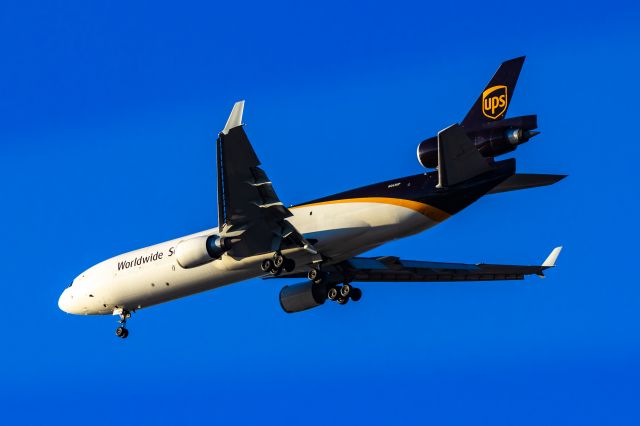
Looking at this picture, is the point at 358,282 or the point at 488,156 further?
the point at 358,282

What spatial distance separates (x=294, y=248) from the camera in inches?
1439

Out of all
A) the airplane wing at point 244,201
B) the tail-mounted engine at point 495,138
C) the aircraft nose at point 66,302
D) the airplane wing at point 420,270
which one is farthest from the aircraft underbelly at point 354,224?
the aircraft nose at point 66,302

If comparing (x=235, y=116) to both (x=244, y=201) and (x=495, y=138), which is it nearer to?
(x=244, y=201)

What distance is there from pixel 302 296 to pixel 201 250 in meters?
6.56

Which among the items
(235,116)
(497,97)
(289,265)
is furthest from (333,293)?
(235,116)

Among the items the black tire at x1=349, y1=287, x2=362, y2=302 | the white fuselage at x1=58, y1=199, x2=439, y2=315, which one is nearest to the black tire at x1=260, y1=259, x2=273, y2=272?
the white fuselage at x1=58, y1=199, x2=439, y2=315

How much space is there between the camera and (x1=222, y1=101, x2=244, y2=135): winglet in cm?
3127

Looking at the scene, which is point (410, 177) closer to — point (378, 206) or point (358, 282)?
point (378, 206)

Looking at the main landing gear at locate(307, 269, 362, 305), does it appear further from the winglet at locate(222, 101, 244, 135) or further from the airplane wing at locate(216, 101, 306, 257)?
the winglet at locate(222, 101, 244, 135)

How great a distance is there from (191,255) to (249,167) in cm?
491

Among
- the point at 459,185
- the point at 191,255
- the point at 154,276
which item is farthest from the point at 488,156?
the point at 154,276

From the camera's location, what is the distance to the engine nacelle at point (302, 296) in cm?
4109

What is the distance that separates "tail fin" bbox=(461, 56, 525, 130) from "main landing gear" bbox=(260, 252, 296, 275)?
290 inches

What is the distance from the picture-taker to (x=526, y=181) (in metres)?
34.5
